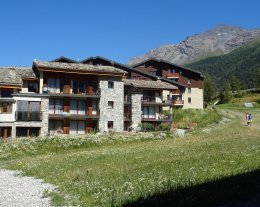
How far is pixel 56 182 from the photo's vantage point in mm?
22125

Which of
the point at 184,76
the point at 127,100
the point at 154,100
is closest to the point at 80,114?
the point at 127,100

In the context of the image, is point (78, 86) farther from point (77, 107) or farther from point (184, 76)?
point (184, 76)

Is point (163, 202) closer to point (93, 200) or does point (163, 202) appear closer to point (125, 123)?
point (93, 200)

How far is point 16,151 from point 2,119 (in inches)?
643

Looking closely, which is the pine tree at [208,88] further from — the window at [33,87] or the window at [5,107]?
the window at [5,107]

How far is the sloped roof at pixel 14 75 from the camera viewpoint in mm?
55375

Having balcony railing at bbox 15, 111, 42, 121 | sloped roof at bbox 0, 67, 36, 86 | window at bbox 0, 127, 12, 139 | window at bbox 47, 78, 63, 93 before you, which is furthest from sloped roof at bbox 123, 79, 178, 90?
window at bbox 0, 127, 12, 139

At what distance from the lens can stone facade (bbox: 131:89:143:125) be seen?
67.5 meters

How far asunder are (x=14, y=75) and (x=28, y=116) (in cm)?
637

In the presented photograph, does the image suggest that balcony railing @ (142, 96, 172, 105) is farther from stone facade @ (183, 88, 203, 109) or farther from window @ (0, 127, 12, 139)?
stone facade @ (183, 88, 203, 109)

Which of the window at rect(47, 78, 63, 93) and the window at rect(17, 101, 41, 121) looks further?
the window at rect(47, 78, 63, 93)

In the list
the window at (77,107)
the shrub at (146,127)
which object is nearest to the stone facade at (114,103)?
the window at (77,107)

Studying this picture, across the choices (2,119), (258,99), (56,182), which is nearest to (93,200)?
(56,182)

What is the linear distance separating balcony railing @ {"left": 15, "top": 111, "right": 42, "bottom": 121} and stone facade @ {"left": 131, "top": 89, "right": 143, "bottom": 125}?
16360 millimetres
